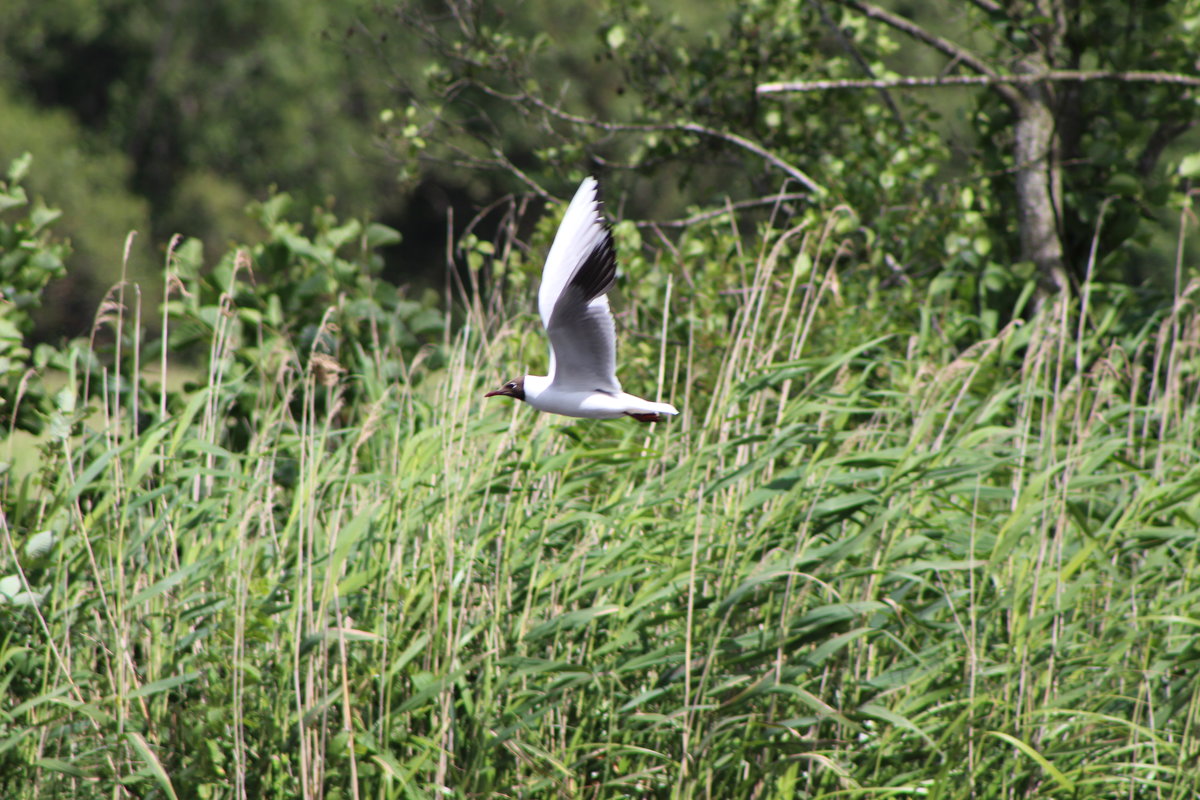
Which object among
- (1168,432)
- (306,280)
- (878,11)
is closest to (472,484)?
(306,280)

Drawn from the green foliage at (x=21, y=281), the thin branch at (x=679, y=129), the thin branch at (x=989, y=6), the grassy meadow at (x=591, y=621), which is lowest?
the grassy meadow at (x=591, y=621)

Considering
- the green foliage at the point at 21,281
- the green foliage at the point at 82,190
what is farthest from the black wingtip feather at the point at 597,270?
the green foliage at the point at 82,190

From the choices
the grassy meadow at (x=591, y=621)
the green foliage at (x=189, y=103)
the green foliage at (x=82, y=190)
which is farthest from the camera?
the green foliage at (x=189, y=103)

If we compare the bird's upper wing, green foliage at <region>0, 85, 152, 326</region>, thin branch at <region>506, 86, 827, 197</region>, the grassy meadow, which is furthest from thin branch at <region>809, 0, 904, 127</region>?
green foliage at <region>0, 85, 152, 326</region>

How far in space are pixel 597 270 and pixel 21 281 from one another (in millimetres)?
2739

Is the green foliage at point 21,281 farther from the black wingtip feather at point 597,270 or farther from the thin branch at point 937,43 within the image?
the thin branch at point 937,43

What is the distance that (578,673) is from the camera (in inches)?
111

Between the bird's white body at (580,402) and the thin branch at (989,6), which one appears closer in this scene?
the bird's white body at (580,402)

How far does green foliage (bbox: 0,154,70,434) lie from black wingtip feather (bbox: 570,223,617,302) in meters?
2.28

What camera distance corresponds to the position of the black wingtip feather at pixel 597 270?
75.6 inches

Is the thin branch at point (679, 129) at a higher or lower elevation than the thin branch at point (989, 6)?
lower

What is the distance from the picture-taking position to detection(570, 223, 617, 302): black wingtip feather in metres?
1.92

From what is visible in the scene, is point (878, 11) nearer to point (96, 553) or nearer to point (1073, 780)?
point (1073, 780)

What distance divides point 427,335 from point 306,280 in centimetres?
75
